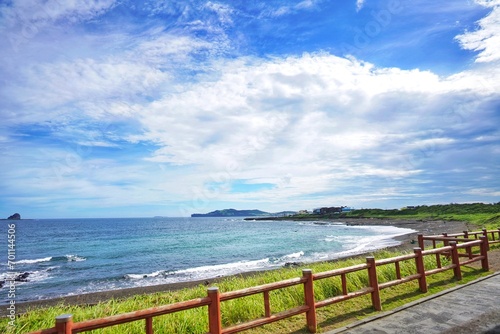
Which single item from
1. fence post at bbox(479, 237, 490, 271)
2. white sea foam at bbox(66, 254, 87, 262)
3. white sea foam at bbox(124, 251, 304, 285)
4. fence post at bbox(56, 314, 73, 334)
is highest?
fence post at bbox(56, 314, 73, 334)

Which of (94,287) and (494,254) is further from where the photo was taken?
(94,287)

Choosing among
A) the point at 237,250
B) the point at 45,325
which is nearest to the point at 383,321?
the point at 45,325

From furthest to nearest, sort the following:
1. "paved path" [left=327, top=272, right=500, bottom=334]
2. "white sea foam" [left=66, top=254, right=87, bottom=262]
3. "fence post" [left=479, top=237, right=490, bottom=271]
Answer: "white sea foam" [left=66, top=254, right=87, bottom=262], "fence post" [left=479, top=237, right=490, bottom=271], "paved path" [left=327, top=272, right=500, bottom=334]

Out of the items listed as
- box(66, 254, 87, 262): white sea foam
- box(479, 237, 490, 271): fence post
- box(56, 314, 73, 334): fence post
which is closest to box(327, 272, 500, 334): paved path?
box(479, 237, 490, 271): fence post

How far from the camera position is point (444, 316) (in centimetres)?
706

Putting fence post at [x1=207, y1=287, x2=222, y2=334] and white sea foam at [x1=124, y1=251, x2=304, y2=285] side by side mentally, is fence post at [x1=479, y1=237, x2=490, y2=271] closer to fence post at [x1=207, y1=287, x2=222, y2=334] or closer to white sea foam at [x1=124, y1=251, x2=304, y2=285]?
fence post at [x1=207, y1=287, x2=222, y2=334]

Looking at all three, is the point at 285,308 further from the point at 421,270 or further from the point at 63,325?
the point at 63,325

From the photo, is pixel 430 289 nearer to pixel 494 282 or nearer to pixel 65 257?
pixel 494 282

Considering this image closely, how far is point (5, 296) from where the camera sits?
2230cm

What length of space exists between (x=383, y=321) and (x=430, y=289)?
3.46 metres

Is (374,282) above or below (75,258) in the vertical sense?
above

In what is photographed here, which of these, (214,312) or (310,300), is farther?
(310,300)

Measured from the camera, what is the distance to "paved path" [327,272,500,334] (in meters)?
6.38

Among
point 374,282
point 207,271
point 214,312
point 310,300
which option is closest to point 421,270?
point 374,282
